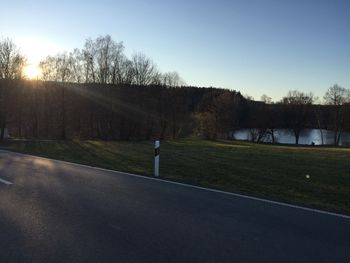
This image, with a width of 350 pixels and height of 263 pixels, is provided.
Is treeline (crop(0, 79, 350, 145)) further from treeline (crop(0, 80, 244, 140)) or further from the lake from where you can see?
the lake

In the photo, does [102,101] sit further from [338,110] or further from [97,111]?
[338,110]

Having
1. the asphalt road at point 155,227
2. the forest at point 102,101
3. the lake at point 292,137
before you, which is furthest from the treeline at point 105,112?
the asphalt road at point 155,227

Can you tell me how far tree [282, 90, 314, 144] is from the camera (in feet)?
283

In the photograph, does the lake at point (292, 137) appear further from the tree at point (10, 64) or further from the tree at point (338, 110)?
the tree at point (10, 64)

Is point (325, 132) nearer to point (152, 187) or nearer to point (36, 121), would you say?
point (36, 121)

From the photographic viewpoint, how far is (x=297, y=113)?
287ft

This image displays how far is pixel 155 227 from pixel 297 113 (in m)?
86.0

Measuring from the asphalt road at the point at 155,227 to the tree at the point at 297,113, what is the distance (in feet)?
261

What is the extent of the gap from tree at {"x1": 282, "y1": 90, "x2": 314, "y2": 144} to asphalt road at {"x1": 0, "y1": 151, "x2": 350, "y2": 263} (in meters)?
79.5

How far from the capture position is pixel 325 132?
313 feet

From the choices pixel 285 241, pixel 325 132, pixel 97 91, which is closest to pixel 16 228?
pixel 285 241

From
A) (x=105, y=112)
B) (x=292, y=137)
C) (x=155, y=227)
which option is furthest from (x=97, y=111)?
(x=292, y=137)

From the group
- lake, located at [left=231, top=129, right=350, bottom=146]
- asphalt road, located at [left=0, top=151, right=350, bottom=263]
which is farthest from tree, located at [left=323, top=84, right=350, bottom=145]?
asphalt road, located at [left=0, top=151, right=350, bottom=263]

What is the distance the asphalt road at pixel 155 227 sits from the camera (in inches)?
193
